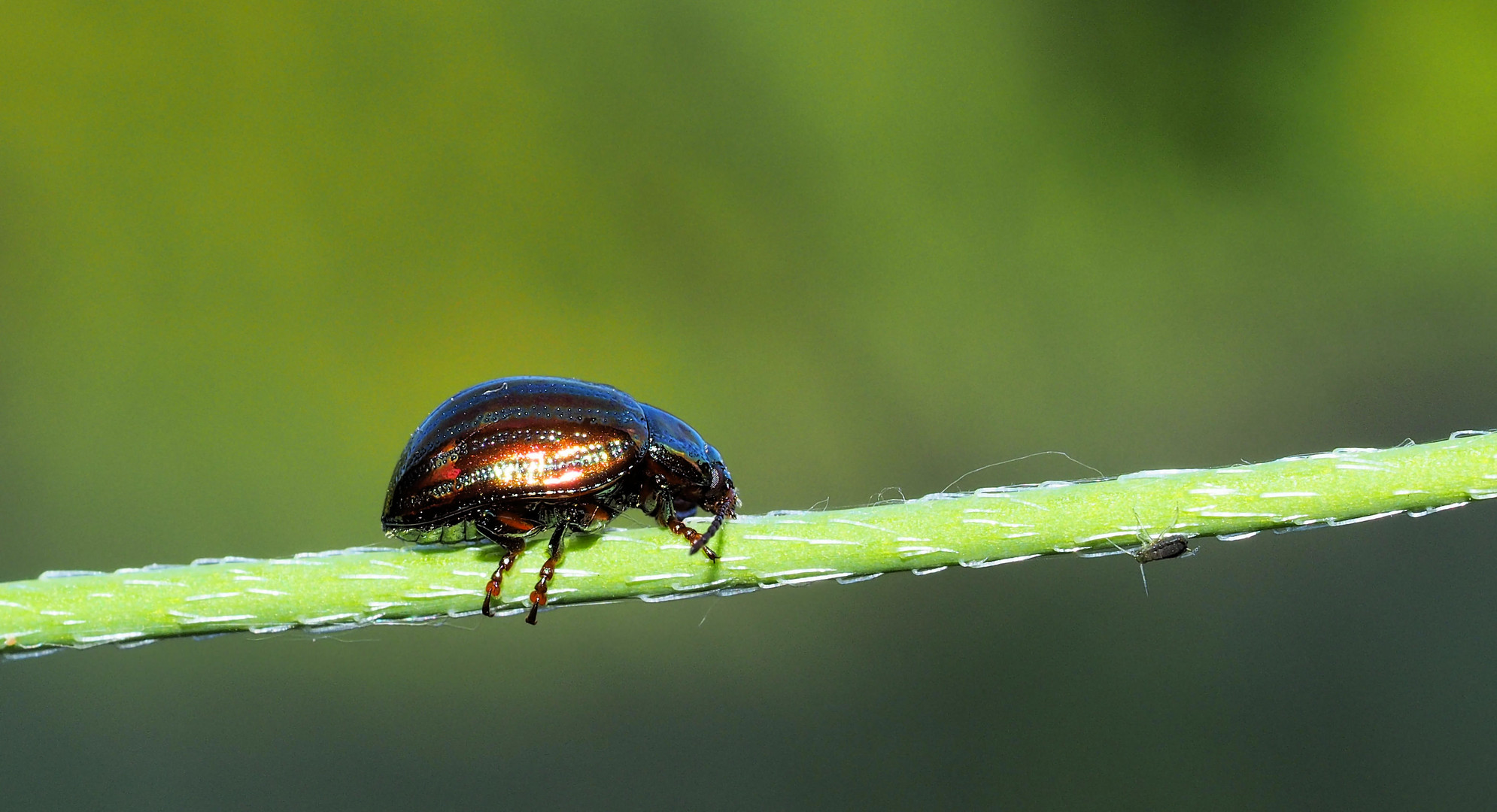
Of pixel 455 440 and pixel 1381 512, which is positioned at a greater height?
pixel 455 440

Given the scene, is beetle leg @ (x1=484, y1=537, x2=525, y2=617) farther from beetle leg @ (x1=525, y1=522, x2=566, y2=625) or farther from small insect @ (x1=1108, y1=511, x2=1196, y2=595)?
small insect @ (x1=1108, y1=511, x2=1196, y2=595)

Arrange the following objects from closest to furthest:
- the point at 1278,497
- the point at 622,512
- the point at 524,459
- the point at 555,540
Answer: the point at 1278,497 < the point at 555,540 < the point at 524,459 < the point at 622,512

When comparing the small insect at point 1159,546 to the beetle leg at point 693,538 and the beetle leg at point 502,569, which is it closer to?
the beetle leg at point 693,538

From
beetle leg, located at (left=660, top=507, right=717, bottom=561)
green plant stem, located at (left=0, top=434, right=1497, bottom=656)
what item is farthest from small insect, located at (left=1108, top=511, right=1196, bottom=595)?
beetle leg, located at (left=660, top=507, right=717, bottom=561)

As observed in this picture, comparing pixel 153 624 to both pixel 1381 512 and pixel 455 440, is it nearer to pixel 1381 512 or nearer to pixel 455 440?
pixel 455 440

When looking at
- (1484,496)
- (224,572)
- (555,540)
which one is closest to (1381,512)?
(1484,496)

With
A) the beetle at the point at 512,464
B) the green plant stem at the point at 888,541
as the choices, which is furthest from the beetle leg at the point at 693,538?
the beetle at the point at 512,464

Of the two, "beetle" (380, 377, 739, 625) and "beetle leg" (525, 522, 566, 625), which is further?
"beetle" (380, 377, 739, 625)

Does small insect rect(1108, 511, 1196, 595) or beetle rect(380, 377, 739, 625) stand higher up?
beetle rect(380, 377, 739, 625)
